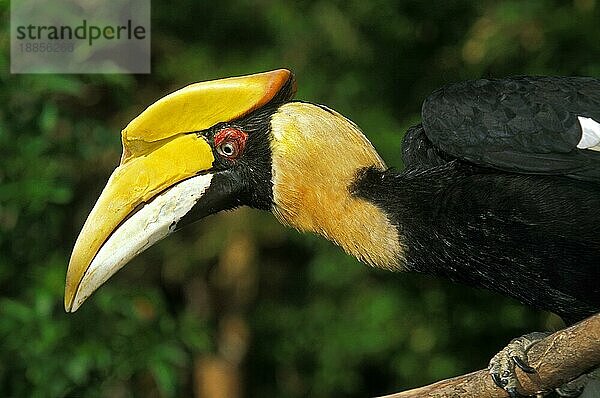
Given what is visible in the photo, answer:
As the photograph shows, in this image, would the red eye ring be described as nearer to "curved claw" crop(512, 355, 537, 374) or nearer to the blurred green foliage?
"curved claw" crop(512, 355, 537, 374)

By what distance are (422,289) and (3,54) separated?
187cm

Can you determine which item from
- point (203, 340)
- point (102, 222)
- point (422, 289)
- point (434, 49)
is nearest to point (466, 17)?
point (434, 49)

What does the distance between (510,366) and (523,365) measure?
37 mm

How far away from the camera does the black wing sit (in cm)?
203

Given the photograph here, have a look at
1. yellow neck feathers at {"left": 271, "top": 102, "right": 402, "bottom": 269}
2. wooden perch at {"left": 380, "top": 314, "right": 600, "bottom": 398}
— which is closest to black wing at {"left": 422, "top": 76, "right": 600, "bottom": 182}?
yellow neck feathers at {"left": 271, "top": 102, "right": 402, "bottom": 269}

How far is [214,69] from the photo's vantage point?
14.5ft

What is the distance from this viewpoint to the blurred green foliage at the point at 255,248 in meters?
3.15

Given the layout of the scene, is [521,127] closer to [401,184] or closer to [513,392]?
[401,184]

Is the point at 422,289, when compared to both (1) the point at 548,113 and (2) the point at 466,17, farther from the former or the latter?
(1) the point at 548,113
